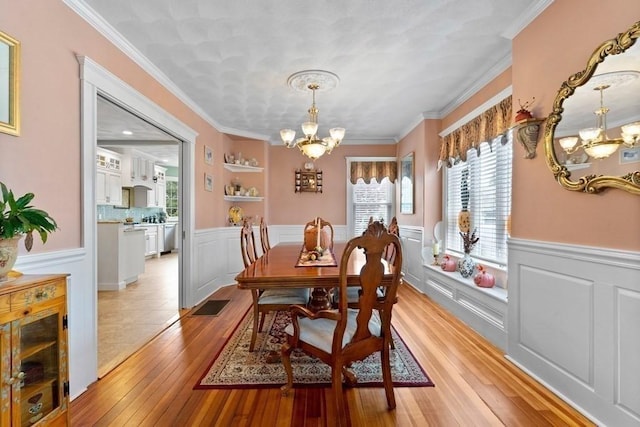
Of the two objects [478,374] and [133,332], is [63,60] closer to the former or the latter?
[133,332]

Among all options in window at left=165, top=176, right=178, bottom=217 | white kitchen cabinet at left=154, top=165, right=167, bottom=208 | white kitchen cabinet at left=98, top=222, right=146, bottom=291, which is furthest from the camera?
window at left=165, top=176, right=178, bottom=217

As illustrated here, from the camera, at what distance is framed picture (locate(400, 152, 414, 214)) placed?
5.05 metres

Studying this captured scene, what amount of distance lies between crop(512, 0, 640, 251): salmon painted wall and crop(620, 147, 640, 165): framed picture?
0.52ft

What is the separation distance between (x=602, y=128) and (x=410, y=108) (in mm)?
2665

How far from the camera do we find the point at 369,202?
6.02 meters

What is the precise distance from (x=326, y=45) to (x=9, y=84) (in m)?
2.06

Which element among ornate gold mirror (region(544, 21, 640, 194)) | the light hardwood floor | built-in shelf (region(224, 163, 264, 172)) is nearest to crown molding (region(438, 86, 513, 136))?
ornate gold mirror (region(544, 21, 640, 194))

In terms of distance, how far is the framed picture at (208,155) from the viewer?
4.37m

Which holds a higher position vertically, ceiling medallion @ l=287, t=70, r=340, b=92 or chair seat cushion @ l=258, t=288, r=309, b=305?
ceiling medallion @ l=287, t=70, r=340, b=92

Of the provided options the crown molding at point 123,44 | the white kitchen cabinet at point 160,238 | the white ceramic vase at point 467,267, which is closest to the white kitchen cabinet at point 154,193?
the white kitchen cabinet at point 160,238

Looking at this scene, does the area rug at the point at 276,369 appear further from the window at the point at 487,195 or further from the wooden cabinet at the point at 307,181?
the wooden cabinet at the point at 307,181

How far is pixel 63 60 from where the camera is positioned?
6.36 ft

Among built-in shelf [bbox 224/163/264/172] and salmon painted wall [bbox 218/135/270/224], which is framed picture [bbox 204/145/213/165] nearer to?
built-in shelf [bbox 224/163/264/172]

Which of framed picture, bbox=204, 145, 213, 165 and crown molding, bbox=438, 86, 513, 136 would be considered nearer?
crown molding, bbox=438, 86, 513, 136
